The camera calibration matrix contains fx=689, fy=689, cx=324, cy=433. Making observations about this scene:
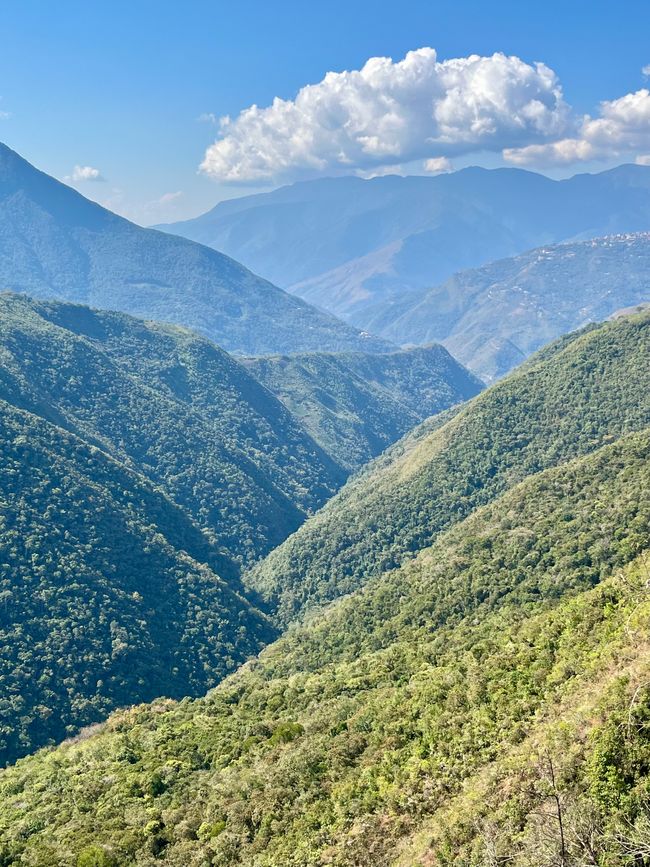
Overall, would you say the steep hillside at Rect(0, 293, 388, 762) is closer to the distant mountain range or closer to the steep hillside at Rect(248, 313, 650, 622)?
the steep hillside at Rect(248, 313, 650, 622)

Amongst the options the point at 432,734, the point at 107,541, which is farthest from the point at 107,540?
the point at 432,734

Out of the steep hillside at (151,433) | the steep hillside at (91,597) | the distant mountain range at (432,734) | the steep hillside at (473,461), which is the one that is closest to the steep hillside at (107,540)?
the steep hillside at (91,597)

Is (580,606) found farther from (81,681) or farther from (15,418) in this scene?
(15,418)

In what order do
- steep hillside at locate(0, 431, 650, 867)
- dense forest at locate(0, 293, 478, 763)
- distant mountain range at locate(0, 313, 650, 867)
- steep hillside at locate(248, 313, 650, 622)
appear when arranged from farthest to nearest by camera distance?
steep hillside at locate(248, 313, 650, 622) < dense forest at locate(0, 293, 478, 763) < distant mountain range at locate(0, 313, 650, 867) < steep hillside at locate(0, 431, 650, 867)

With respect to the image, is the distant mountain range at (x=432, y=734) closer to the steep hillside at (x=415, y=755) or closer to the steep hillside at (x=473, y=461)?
the steep hillside at (x=415, y=755)

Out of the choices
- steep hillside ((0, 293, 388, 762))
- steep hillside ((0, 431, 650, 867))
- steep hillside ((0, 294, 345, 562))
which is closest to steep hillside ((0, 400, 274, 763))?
steep hillside ((0, 293, 388, 762))

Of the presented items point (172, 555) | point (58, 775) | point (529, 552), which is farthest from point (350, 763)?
point (172, 555)
